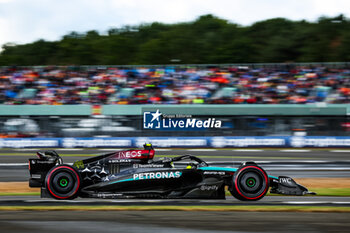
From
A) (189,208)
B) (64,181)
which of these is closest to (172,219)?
(189,208)

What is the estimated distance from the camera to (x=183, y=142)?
1770 cm

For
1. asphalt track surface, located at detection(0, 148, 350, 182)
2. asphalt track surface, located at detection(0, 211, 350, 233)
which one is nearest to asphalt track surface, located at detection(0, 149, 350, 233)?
asphalt track surface, located at detection(0, 211, 350, 233)

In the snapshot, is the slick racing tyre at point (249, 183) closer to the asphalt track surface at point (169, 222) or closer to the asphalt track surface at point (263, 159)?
the asphalt track surface at point (169, 222)

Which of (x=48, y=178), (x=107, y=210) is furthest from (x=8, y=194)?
(x=107, y=210)

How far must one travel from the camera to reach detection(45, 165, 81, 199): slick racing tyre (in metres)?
7.30

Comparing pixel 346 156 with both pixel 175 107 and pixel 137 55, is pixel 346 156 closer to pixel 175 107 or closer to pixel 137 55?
pixel 175 107

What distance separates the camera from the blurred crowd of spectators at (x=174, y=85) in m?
21.0

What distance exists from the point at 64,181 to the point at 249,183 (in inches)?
119

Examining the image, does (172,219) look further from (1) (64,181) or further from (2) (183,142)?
(2) (183,142)

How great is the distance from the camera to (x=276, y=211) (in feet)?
21.9

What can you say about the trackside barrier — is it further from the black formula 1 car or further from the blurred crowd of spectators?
the black formula 1 car

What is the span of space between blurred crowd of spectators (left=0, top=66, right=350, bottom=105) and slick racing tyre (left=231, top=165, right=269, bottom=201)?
13.4m

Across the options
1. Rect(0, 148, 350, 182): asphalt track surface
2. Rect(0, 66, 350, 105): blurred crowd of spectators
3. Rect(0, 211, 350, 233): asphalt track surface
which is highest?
Rect(0, 66, 350, 105): blurred crowd of spectators

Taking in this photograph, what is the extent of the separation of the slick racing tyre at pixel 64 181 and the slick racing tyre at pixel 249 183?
2.56m
